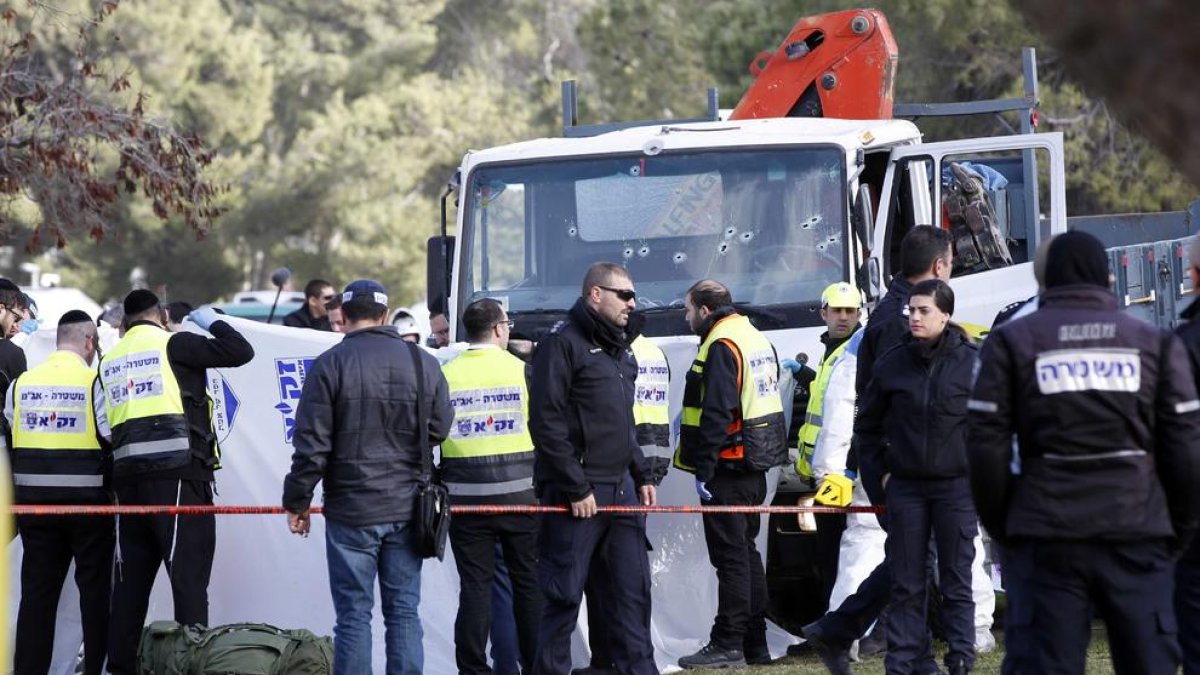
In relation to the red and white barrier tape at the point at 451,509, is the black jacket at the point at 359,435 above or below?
above

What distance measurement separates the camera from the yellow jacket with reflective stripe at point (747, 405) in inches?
364

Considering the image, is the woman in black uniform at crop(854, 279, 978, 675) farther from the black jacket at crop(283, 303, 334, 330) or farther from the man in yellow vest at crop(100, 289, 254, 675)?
the black jacket at crop(283, 303, 334, 330)

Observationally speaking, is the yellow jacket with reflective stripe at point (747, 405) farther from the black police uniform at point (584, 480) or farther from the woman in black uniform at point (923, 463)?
the woman in black uniform at point (923, 463)

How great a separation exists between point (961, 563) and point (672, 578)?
2271mm

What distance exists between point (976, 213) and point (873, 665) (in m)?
3.14

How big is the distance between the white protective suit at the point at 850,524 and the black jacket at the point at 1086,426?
9.80 ft

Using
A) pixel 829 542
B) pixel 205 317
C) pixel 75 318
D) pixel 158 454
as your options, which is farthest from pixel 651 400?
pixel 75 318

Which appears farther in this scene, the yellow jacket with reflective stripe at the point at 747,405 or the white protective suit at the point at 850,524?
the yellow jacket with reflective stripe at the point at 747,405

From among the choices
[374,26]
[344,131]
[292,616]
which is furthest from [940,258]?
[374,26]

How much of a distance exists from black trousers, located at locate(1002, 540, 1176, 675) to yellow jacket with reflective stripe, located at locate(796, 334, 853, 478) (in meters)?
3.50

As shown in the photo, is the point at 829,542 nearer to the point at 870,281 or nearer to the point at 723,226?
the point at 870,281

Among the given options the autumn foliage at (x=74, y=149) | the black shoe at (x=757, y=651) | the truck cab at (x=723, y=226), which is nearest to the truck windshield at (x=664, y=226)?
the truck cab at (x=723, y=226)

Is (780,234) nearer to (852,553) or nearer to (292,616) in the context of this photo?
(852,553)

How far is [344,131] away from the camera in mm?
42812
